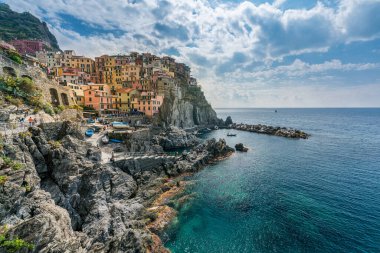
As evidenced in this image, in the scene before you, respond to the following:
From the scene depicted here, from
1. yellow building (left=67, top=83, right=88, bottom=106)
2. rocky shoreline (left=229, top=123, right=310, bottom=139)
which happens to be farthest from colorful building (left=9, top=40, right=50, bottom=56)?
rocky shoreline (left=229, top=123, right=310, bottom=139)

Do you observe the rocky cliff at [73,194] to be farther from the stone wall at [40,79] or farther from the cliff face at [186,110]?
the cliff face at [186,110]

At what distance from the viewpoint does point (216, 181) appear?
42.0m

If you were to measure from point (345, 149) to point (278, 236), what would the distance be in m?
59.6

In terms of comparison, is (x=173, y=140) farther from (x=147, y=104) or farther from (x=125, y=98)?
(x=125, y=98)

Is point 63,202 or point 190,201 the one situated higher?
point 63,202

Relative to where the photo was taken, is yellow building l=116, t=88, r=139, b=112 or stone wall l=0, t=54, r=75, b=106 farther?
yellow building l=116, t=88, r=139, b=112

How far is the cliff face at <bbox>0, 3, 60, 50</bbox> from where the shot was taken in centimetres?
12438

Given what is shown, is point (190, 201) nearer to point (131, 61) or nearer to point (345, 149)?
point (345, 149)

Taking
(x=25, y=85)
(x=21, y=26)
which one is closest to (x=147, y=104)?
(x=25, y=85)

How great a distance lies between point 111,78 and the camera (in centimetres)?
9462

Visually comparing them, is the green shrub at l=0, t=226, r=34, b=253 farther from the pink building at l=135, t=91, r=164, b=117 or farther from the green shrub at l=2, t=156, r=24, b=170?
the pink building at l=135, t=91, r=164, b=117

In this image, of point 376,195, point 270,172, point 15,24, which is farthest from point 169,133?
point 15,24

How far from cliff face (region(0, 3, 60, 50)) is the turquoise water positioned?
6050 inches

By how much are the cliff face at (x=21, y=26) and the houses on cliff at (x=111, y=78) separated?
29.0 m
